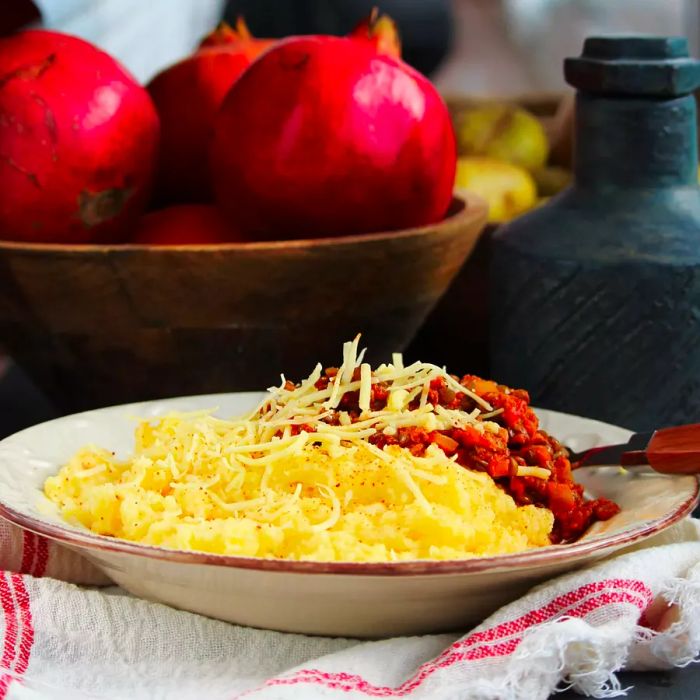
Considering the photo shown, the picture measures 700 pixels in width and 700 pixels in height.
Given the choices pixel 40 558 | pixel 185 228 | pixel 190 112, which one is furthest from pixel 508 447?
pixel 190 112

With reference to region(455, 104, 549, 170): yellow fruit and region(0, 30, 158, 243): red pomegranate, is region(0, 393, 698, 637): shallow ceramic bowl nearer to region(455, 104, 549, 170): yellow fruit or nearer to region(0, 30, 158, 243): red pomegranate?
region(0, 30, 158, 243): red pomegranate

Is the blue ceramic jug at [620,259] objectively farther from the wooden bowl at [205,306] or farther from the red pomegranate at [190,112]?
the red pomegranate at [190,112]

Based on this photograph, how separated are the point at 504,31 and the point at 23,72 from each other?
7840mm

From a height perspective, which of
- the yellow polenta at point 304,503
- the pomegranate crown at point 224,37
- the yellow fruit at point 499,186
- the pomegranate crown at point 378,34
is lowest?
the yellow fruit at point 499,186

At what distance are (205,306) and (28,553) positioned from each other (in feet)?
1.13

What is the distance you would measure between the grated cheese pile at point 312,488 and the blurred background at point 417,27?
54cm

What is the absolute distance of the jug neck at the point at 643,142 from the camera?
1.24 meters

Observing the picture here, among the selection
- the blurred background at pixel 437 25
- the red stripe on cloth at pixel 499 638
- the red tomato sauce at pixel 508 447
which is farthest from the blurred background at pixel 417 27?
the red stripe on cloth at pixel 499 638

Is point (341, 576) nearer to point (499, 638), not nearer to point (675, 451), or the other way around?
point (499, 638)

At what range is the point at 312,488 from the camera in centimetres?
90

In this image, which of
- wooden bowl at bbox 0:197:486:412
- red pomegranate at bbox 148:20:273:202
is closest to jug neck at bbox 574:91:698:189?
wooden bowl at bbox 0:197:486:412

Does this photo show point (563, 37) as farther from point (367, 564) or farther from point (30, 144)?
point (367, 564)

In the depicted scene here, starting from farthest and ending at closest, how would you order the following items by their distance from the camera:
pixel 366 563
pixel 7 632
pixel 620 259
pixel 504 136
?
pixel 504 136, pixel 620 259, pixel 7 632, pixel 366 563

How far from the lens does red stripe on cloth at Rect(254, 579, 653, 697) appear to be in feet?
2.59
